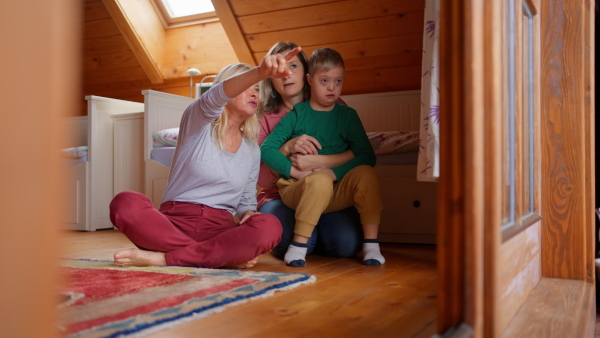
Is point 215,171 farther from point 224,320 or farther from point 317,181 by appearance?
point 224,320

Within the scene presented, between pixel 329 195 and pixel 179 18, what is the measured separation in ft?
8.55

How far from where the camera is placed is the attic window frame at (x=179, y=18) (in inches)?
152

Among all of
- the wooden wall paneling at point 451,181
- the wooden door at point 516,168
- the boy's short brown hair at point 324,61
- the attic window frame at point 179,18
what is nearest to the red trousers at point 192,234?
the boy's short brown hair at point 324,61

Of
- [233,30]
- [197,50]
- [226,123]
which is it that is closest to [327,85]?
[226,123]

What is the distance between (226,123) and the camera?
5.92 feet

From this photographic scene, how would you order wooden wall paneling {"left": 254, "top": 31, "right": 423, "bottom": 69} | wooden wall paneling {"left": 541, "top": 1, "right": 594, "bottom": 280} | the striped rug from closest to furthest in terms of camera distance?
the striped rug
wooden wall paneling {"left": 541, "top": 1, "right": 594, "bottom": 280}
wooden wall paneling {"left": 254, "top": 31, "right": 423, "bottom": 69}

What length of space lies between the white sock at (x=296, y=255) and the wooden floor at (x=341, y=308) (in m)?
0.03

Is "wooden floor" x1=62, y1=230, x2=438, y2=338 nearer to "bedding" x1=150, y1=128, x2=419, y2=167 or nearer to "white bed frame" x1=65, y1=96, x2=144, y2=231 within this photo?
"bedding" x1=150, y1=128, x2=419, y2=167

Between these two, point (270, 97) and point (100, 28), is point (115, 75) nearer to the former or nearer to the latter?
point (100, 28)

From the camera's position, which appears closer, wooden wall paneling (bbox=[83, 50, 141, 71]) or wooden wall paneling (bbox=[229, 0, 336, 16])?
wooden wall paneling (bbox=[229, 0, 336, 16])

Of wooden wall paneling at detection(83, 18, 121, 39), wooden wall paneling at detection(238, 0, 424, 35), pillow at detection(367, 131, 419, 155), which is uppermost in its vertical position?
wooden wall paneling at detection(83, 18, 121, 39)

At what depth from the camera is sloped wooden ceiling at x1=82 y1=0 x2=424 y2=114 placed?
10.5ft

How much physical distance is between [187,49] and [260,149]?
86.6 inches

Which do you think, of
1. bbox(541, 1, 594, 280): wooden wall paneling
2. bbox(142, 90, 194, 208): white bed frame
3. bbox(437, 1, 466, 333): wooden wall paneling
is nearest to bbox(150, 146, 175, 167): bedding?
bbox(142, 90, 194, 208): white bed frame
